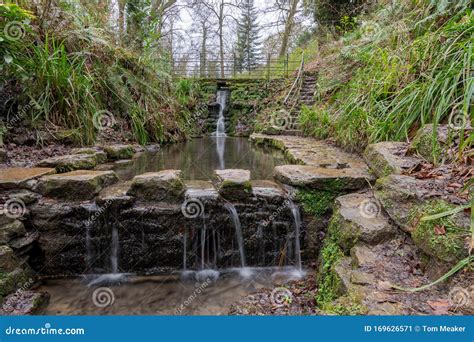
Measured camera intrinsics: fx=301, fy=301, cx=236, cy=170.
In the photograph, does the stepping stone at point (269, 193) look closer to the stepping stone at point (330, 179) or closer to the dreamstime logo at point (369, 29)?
the stepping stone at point (330, 179)

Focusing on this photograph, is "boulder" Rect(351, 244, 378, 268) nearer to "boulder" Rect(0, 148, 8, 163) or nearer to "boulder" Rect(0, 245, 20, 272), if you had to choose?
"boulder" Rect(0, 245, 20, 272)

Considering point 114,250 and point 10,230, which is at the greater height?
point 10,230

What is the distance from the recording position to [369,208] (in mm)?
2262

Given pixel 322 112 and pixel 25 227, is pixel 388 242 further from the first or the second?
pixel 322 112

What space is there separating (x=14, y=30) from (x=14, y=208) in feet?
8.55

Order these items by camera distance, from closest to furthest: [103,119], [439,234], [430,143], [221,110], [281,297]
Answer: [439,234], [281,297], [430,143], [103,119], [221,110]

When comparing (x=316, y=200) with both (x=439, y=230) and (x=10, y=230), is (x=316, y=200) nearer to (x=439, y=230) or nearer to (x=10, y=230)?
(x=439, y=230)

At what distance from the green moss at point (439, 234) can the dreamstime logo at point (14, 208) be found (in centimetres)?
279

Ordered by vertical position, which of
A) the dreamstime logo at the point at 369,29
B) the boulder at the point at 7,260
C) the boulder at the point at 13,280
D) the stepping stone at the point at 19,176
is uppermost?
the dreamstime logo at the point at 369,29

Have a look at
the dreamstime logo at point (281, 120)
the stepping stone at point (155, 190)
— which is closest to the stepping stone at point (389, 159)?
the stepping stone at point (155, 190)

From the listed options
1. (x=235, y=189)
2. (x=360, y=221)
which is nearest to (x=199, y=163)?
(x=235, y=189)

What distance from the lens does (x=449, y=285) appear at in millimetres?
1460

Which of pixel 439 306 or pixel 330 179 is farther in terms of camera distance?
pixel 330 179

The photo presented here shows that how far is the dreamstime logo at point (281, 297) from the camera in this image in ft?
6.51
